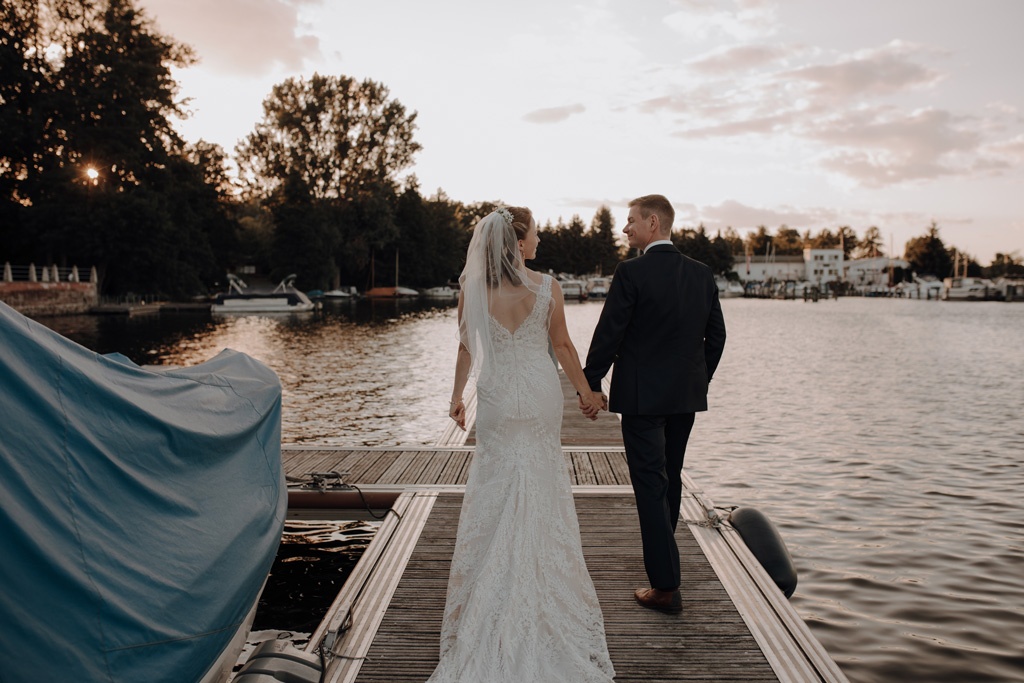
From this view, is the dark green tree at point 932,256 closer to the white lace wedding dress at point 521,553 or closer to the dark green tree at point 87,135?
the dark green tree at point 87,135

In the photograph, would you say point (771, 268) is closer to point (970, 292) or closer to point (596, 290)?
point (970, 292)

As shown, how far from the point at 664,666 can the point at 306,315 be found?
49.5 m

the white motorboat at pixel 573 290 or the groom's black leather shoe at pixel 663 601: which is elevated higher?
the white motorboat at pixel 573 290

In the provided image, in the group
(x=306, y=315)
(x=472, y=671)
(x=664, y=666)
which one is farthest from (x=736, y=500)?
(x=306, y=315)

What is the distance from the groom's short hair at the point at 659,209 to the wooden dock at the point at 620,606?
2.54m

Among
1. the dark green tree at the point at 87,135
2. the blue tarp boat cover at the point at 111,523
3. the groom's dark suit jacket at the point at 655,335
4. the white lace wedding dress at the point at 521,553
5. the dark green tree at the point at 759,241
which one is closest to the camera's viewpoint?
the blue tarp boat cover at the point at 111,523

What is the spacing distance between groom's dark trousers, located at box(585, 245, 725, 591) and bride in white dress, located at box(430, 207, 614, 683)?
0.87 ft

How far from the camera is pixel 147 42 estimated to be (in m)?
51.3

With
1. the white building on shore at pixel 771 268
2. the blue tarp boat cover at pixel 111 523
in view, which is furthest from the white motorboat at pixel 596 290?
the blue tarp boat cover at pixel 111 523

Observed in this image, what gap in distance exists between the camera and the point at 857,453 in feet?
44.3

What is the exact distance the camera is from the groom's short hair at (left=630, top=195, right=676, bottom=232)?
476cm

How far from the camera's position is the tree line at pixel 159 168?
47750mm

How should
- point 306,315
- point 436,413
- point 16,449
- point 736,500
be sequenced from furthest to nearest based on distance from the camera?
point 306,315 → point 436,413 → point 736,500 → point 16,449

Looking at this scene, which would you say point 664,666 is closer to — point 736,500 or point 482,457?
point 482,457
